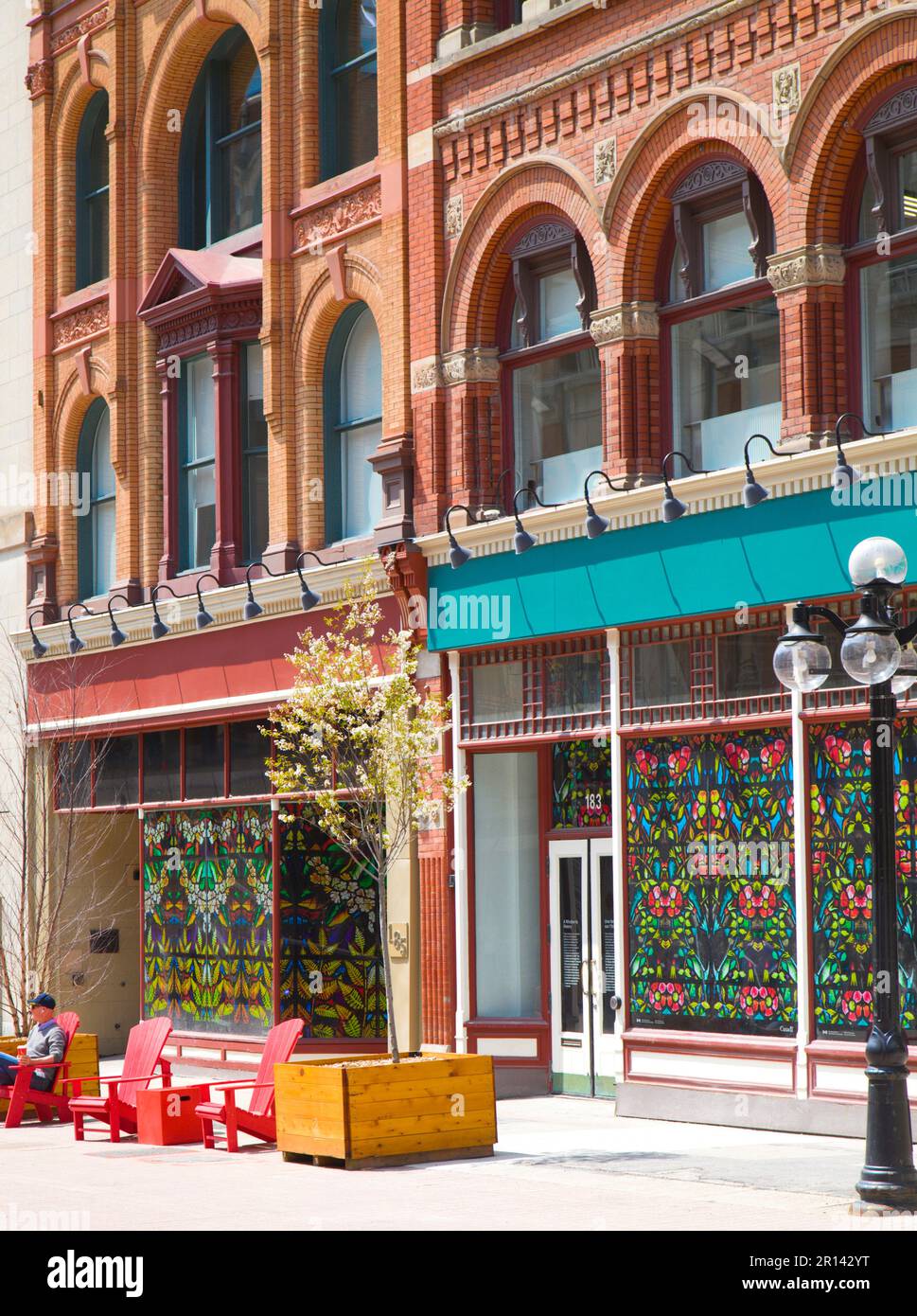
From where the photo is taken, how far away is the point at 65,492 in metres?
26.9

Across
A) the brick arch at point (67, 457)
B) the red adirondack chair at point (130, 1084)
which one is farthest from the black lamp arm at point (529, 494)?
the brick arch at point (67, 457)

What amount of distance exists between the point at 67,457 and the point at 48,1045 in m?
11.3

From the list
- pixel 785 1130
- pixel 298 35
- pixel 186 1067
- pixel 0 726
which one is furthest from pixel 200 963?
pixel 298 35

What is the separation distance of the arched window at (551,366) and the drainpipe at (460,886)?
2.20 metres

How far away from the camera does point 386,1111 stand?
14.1m

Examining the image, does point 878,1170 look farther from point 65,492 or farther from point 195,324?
point 65,492

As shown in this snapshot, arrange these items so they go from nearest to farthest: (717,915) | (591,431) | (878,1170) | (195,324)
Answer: (878,1170)
(717,915)
(591,431)
(195,324)

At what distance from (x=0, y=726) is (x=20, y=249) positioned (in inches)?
278

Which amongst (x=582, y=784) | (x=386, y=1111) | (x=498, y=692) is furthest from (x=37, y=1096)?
(x=582, y=784)

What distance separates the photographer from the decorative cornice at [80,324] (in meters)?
26.2

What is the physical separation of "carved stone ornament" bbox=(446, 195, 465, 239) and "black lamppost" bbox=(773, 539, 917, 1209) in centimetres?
935

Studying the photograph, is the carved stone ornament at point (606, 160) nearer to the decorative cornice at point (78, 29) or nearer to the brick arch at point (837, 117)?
the brick arch at point (837, 117)

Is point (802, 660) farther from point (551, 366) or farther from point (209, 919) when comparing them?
point (209, 919)

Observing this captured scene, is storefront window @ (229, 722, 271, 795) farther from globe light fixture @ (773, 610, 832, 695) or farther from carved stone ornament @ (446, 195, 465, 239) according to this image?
globe light fixture @ (773, 610, 832, 695)
